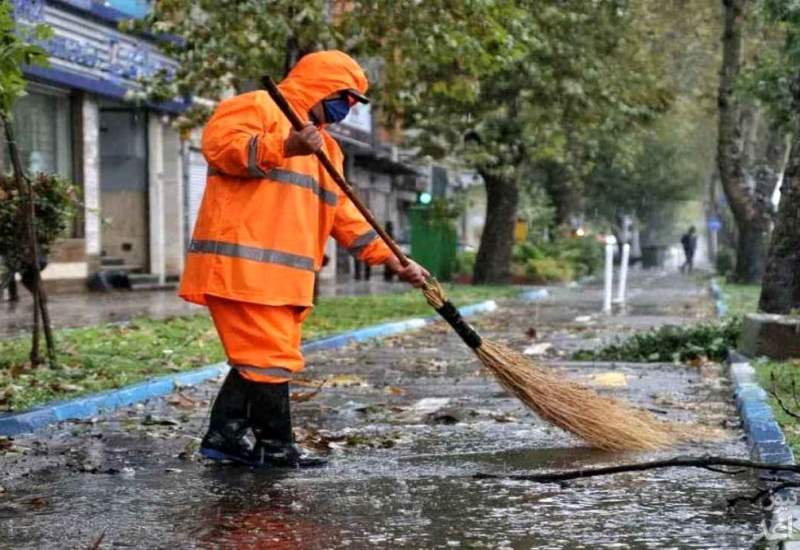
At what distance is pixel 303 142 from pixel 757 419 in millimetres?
3133

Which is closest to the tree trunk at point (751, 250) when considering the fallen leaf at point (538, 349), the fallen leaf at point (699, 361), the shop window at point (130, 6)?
the shop window at point (130, 6)

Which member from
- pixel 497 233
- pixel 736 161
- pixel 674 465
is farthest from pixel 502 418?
pixel 497 233

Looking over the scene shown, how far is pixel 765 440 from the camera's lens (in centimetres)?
681

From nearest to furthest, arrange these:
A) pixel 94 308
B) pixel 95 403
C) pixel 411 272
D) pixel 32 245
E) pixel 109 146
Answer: pixel 411 272 → pixel 95 403 → pixel 32 245 → pixel 94 308 → pixel 109 146

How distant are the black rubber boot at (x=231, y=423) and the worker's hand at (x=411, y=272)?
35.7 inches

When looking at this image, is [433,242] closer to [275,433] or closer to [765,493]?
[275,433]

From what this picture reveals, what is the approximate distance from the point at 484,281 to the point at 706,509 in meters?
27.8

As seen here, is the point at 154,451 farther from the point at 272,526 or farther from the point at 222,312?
the point at 272,526

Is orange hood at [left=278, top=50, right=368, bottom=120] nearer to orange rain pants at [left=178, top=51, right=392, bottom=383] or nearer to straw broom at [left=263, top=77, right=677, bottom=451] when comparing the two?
orange rain pants at [left=178, top=51, right=392, bottom=383]

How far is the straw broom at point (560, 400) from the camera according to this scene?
22.7 feet

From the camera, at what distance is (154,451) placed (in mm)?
7082

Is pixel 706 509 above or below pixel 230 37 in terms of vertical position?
below

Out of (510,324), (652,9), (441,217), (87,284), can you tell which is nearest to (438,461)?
(510,324)

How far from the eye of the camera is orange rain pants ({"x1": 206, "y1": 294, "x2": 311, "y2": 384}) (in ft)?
20.3
